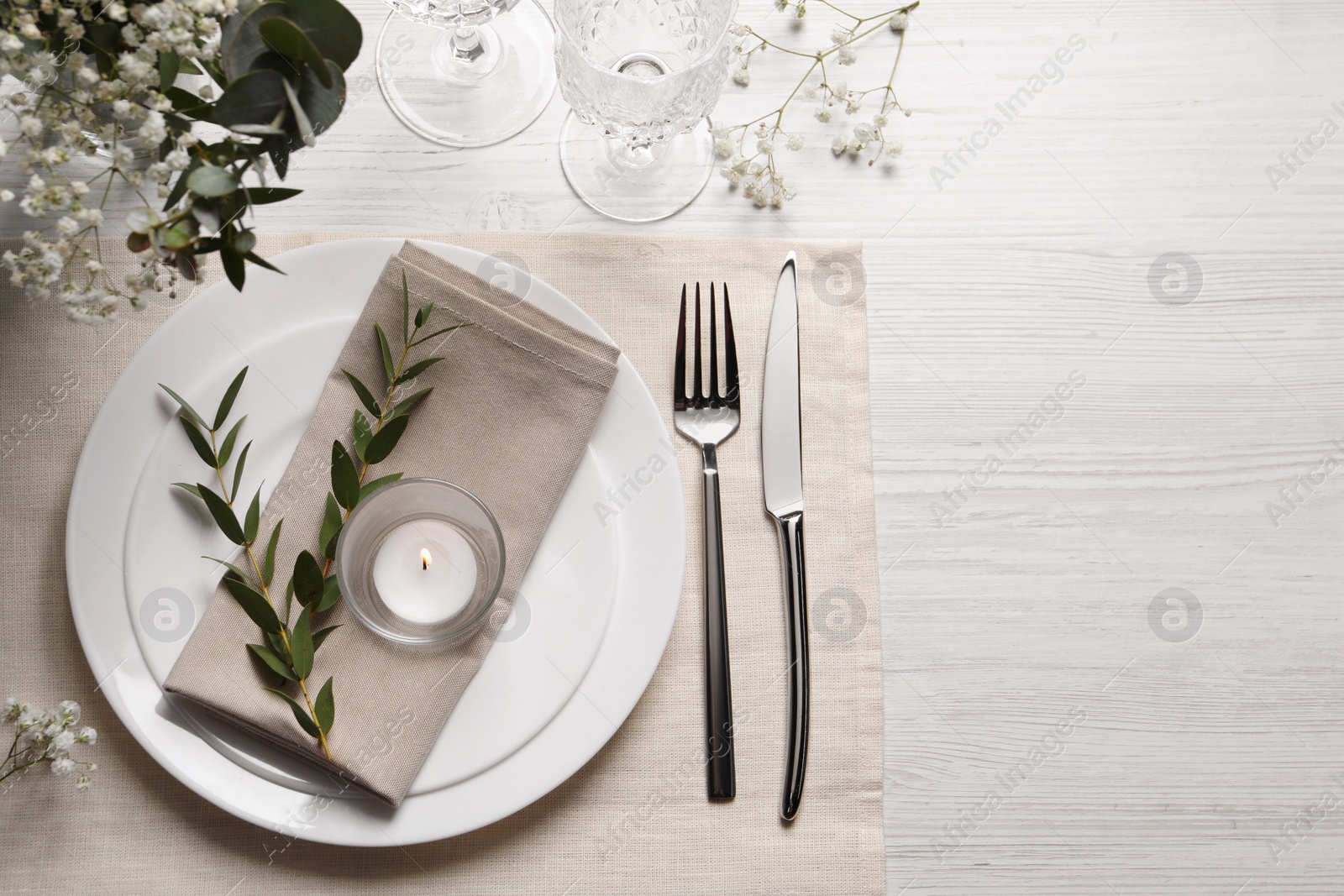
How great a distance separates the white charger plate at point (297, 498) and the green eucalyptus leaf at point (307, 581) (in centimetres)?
9

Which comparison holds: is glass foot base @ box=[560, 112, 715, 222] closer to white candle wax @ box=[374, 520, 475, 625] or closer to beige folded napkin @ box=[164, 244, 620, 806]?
beige folded napkin @ box=[164, 244, 620, 806]

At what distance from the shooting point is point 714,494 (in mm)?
1061

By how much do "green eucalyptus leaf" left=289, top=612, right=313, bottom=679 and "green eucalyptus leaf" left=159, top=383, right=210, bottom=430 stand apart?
251mm

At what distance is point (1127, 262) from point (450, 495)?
0.96m

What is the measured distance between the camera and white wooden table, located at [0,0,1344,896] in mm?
1127

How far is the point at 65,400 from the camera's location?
105 centimetres

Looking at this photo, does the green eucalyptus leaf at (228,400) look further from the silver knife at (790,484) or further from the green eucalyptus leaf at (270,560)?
the silver knife at (790,484)

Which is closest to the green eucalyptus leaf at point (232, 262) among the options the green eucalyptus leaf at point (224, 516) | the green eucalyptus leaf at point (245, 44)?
the green eucalyptus leaf at point (245, 44)

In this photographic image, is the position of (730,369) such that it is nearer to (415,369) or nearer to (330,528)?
(415,369)

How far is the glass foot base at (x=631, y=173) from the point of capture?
3.79ft

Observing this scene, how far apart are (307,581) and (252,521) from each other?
0.09 m

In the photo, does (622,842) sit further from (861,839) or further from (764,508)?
(764,508)

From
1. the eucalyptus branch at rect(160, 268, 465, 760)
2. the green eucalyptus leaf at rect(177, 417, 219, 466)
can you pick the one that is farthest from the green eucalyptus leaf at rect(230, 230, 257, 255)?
the green eucalyptus leaf at rect(177, 417, 219, 466)

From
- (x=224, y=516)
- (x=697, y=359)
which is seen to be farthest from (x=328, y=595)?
(x=697, y=359)
